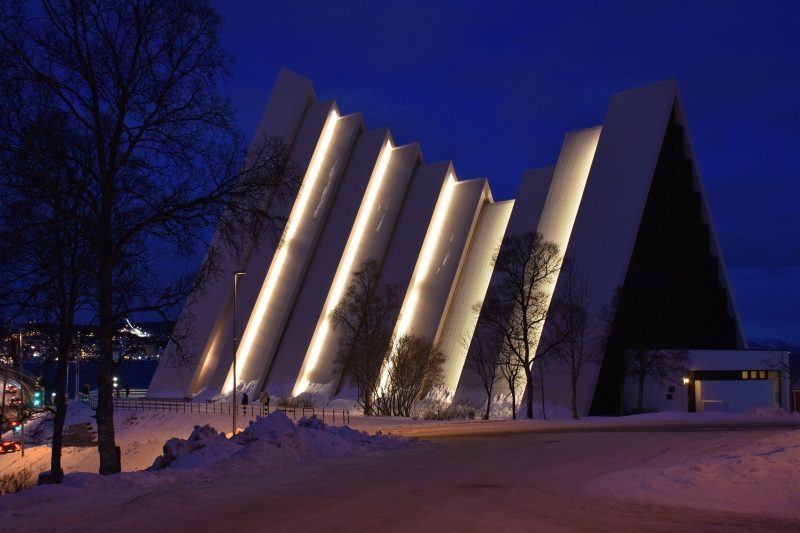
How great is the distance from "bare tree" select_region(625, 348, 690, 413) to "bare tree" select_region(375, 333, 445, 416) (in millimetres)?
10232

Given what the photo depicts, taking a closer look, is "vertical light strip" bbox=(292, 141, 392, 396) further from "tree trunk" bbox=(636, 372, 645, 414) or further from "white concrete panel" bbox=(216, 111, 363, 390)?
"tree trunk" bbox=(636, 372, 645, 414)

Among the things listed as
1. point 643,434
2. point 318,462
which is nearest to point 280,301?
point 643,434

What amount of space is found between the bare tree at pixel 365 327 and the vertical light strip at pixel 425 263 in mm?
1576

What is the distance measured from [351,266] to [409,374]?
11264 mm

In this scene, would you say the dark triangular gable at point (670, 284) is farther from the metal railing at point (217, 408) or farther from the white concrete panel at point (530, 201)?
the metal railing at point (217, 408)

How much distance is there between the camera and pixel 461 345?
1699 inches

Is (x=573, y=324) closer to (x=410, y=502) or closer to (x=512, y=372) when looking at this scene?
(x=512, y=372)

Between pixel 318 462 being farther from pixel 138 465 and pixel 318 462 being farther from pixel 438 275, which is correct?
pixel 438 275

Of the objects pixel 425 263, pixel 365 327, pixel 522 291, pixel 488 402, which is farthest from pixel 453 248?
pixel 522 291

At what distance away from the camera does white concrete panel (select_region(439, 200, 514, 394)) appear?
43156mm

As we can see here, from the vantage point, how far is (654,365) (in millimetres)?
34750

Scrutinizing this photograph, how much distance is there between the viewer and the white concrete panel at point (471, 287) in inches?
1699

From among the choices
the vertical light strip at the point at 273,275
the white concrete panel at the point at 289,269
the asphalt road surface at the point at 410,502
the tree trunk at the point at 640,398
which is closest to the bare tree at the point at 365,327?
the white concrete panel at the point at 289,269

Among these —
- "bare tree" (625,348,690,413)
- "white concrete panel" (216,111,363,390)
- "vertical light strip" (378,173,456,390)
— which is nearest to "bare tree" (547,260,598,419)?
"bare tree" (625,348,690,413)
